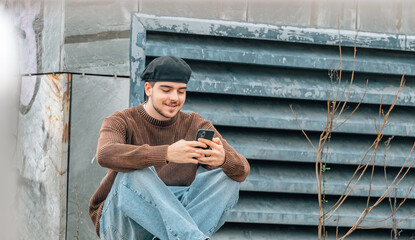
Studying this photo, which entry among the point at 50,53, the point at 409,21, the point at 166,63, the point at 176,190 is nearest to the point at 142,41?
the point at 50,53

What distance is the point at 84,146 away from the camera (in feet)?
15.2

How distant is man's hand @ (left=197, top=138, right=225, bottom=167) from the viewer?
10.9 ft

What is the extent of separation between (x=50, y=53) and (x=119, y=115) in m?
1.40

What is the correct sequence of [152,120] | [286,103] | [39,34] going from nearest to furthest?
[152,120], [39,34], [286,103]

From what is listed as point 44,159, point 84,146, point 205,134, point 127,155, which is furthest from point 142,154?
point 44,159

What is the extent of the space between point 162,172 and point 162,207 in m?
0.55

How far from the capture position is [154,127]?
3.70 meters

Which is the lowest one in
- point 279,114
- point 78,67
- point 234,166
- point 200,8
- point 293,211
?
point 293,211

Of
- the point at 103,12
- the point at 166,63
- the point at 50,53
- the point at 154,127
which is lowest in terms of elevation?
the point at 154,127

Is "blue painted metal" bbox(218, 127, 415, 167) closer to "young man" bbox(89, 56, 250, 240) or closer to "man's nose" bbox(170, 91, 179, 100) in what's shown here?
"young man" bbox(89, 56, 250, 240)

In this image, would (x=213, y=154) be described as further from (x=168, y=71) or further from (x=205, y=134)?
(x=168, y=71)

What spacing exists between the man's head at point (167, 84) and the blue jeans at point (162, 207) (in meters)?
0.46

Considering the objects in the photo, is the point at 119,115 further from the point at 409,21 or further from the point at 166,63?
the point at 409,21

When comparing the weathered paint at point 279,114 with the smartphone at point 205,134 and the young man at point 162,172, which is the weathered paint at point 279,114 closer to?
the young man at point 162,172
